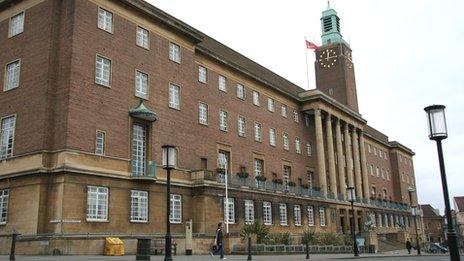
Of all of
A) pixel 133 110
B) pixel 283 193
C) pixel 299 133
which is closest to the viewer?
pixel 133 110

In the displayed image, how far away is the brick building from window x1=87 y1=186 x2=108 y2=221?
0.07 metres

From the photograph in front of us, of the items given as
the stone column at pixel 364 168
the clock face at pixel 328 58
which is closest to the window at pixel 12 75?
the stone column at pixel 364 168

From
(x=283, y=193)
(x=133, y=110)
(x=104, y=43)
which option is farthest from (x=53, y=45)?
(x=283, y=193)

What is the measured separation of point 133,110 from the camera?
3231 centimetres

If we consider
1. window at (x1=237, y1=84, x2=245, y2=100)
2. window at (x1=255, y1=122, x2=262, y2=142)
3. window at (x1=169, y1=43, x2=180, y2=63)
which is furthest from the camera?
window at (x1=255, y1=122, x2=262, y2=142)

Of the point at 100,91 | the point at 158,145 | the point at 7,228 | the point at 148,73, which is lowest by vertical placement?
the point at 7,228

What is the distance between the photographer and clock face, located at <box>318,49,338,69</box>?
2864 inches

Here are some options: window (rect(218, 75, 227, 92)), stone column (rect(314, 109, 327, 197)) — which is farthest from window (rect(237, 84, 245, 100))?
stone column (rect(314, 109, 327, 197))

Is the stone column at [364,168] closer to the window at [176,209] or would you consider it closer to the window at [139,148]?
the window at [176,209]

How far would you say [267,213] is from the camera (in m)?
43.8

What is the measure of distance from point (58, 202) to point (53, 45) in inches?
383

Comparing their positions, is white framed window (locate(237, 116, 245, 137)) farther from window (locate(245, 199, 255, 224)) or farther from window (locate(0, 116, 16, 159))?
window (locate(0, 116, 16, 159))

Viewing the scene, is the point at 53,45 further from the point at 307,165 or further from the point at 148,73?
the point at 307,165

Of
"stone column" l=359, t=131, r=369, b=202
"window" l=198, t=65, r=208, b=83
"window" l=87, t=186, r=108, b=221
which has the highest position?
"window" l=198, t=65, r=208, b=83
